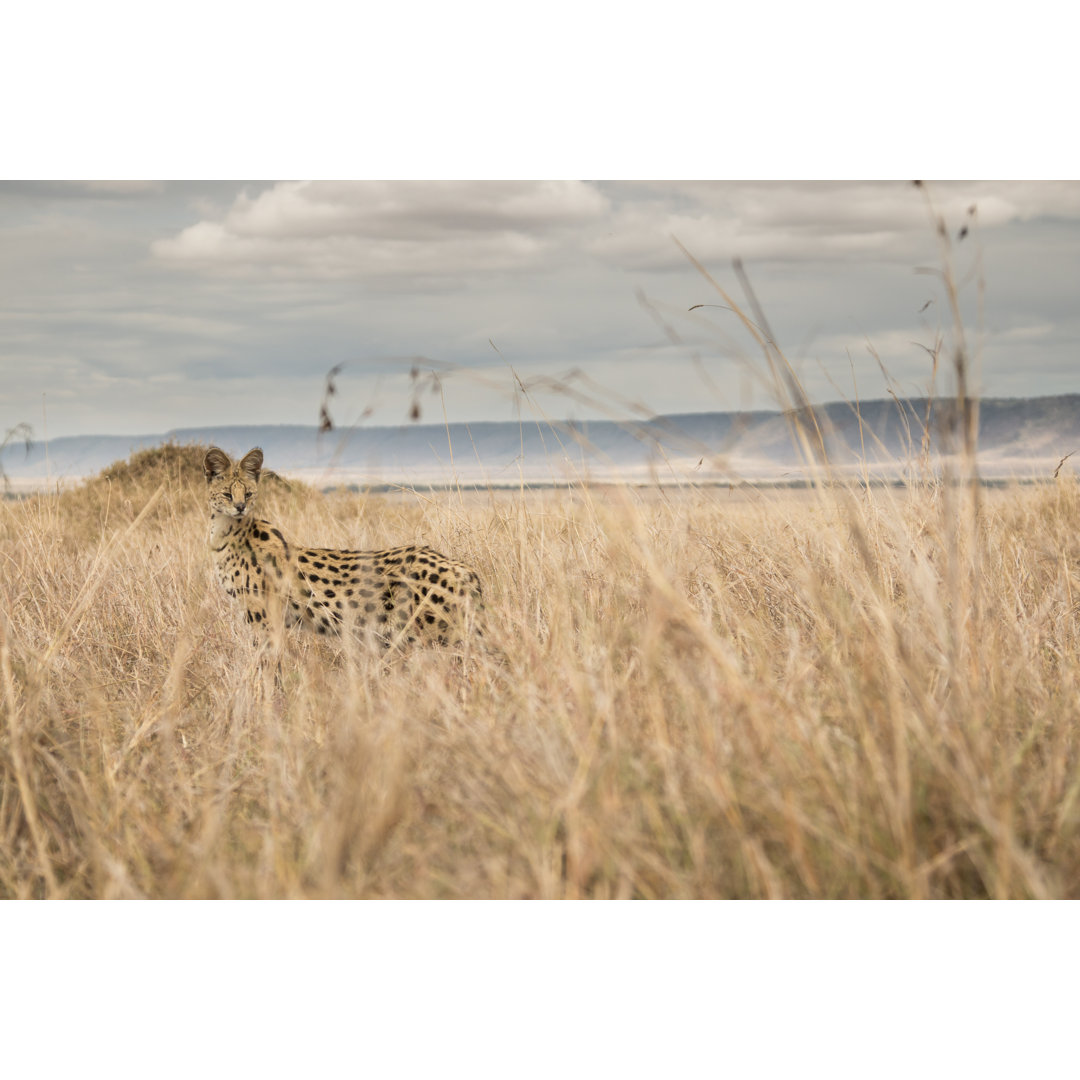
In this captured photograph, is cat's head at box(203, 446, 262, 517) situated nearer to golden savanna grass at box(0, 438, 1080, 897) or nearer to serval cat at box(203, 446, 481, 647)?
serval cat at box(203, 446, 481, 647)

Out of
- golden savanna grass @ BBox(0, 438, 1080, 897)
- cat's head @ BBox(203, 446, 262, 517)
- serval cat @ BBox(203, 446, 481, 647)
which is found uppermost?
cat's head @ BBox(203, 446, 262, 517)

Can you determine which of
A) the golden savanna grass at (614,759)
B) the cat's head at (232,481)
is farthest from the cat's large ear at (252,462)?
the golden savanna grass at (614,759)

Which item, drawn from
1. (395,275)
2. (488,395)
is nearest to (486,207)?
(395,275)

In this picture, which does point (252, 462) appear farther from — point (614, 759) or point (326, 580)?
point (614, 759)

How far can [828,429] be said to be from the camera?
7.44 feet

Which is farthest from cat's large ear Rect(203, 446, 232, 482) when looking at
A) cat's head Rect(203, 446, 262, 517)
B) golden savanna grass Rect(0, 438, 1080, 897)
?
golden savanna grass Rect(0, 438, 1080, 897)

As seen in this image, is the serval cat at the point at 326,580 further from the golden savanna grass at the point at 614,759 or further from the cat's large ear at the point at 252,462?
the golden savanna grass at the point at 614,759

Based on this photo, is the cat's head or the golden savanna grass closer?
the golden savanna grass

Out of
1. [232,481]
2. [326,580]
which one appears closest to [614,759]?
[326,580]

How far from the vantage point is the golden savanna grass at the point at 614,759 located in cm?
163

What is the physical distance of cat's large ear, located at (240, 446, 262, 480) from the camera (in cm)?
375

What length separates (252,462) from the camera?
3.80 meters

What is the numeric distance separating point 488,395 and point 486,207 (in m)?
1.16

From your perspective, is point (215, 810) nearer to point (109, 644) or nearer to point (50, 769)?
point (50, 769)
